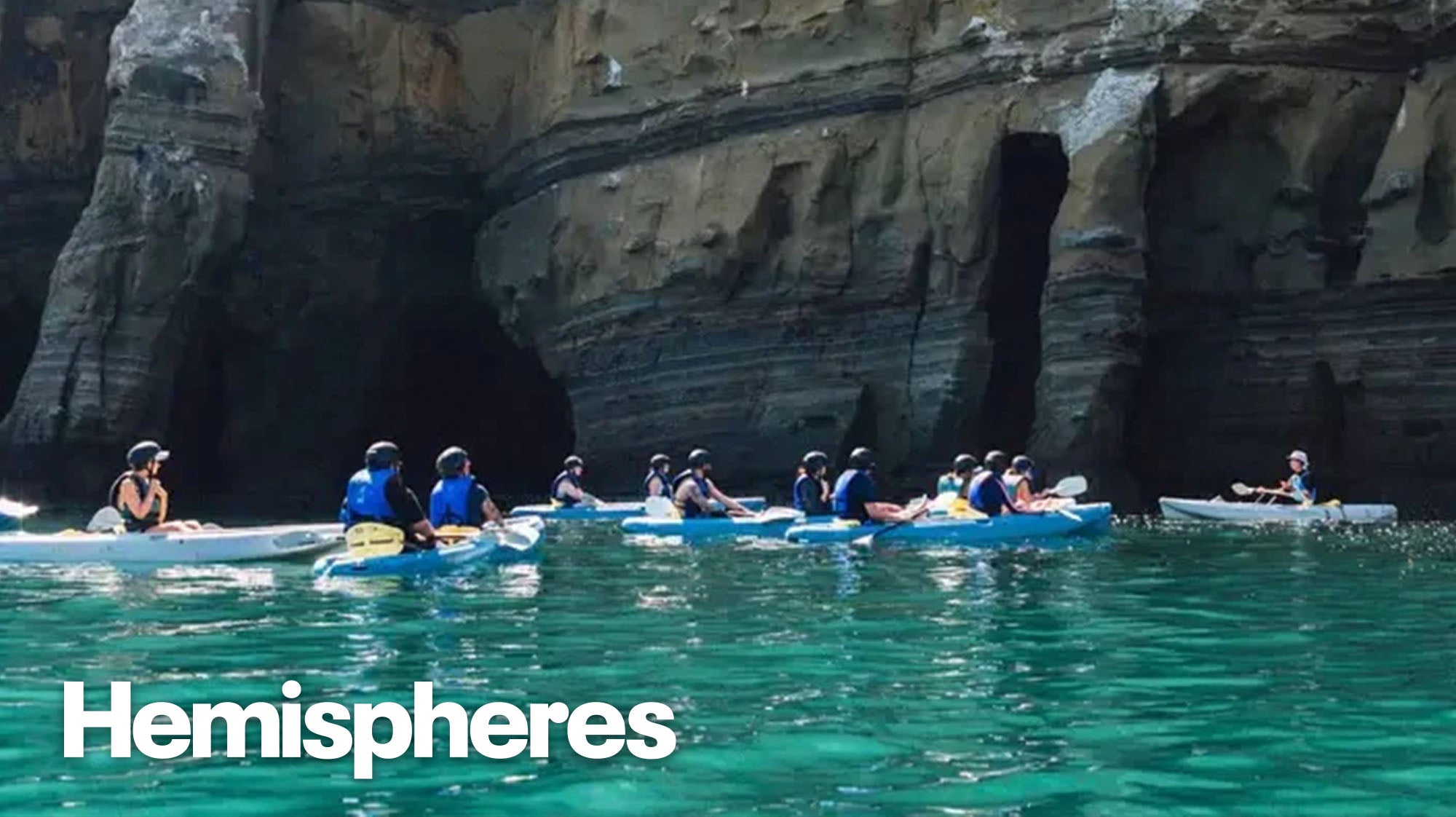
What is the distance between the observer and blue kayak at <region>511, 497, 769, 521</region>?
87.0ft

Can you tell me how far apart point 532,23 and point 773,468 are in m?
13.3

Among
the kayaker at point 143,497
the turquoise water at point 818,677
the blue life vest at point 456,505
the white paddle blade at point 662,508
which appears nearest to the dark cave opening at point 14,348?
the white paddle blade at point 662,508

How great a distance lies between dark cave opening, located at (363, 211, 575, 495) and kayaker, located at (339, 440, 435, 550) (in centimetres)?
2350

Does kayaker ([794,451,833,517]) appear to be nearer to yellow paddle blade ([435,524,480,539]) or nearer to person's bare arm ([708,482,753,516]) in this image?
person's bare arm ([708,482,753,516])

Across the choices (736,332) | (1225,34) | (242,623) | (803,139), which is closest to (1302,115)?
(1225,34)

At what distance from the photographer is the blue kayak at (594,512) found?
2653cm

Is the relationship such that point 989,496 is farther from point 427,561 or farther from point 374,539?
point 374,539

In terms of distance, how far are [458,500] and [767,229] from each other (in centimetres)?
1555

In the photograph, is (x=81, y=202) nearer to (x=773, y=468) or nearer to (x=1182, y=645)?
(x=773, y=468)

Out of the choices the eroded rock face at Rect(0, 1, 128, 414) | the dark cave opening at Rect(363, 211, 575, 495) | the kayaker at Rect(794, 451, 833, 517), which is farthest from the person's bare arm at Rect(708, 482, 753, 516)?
the eroded rock face at Rect(0, 1, 128, 414)

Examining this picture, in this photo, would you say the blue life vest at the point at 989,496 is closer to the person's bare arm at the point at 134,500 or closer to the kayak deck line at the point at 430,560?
the kayak deck line at the point at 430,560

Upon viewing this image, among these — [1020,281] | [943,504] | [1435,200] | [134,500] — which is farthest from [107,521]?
[1435,200]

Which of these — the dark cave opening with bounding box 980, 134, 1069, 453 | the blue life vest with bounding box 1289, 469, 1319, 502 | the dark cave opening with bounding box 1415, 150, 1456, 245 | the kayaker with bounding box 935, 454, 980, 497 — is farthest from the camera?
the dark cave opening with bounding box 980, 134, 1069, 453

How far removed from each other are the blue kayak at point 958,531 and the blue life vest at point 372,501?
5.76m
